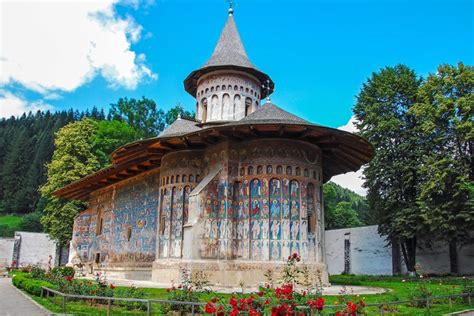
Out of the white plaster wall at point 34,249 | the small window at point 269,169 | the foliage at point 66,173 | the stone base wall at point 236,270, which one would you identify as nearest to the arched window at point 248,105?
the small window at point 269,169

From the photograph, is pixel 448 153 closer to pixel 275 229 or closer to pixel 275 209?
pixel 275 209

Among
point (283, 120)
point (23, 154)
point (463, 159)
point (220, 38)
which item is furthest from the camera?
point (23, 154)

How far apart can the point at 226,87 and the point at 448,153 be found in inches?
454

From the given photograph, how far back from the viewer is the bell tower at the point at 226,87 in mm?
22344

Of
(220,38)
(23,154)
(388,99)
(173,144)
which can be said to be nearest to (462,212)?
(388,99)

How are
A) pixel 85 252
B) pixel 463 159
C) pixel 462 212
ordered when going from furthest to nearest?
pixel 85 252
pixel 463 159
pixel 462 212

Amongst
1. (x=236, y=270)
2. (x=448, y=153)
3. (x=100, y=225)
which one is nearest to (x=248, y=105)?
(x=448, y=153)

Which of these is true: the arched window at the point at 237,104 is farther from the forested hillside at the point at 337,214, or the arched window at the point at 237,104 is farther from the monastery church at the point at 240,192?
the forested hillside at the point at 337,214

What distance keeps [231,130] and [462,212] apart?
39.1 ft

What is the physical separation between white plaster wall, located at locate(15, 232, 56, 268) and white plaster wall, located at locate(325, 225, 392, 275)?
27029mm

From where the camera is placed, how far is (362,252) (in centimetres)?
2836

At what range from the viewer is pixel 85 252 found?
2816 cm

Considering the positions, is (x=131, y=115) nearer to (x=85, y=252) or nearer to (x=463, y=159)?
(x=85, y=252)

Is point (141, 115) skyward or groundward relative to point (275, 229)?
skyward
